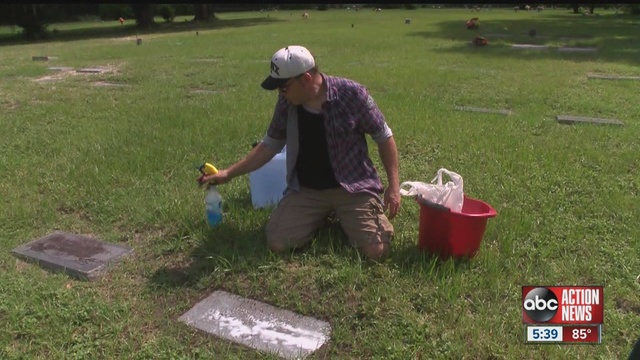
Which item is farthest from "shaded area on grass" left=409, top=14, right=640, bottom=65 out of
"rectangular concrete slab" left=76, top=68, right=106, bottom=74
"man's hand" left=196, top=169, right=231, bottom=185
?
"man's hand" left=196, top=169, right=231, bottom=185

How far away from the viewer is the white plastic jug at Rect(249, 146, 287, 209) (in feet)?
11.4

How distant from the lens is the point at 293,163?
3.07 metres

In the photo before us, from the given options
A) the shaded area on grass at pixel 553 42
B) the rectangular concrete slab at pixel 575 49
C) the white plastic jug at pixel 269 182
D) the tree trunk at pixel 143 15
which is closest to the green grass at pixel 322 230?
the white plastic jug at pixel 269 182

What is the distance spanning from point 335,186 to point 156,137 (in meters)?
2.70

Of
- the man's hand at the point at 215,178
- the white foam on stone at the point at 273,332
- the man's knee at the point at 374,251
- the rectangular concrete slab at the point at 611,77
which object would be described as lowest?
the white foam on stone at the point at 273,332

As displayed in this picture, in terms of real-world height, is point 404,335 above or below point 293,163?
below

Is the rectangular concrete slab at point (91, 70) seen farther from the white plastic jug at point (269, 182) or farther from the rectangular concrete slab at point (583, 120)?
the rectangular concrete slab at point (583, 120)

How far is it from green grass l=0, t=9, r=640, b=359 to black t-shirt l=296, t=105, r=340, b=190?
0.33 metres

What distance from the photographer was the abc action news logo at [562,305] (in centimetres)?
233

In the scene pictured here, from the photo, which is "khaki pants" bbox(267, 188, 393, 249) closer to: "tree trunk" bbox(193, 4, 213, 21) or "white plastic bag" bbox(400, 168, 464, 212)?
"white plastic bag" bbox(400, 168, 464, 212)

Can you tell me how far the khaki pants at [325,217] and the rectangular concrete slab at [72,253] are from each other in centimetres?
90

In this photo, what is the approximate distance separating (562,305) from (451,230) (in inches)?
23.9

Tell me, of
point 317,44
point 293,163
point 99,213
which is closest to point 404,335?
point 293,163

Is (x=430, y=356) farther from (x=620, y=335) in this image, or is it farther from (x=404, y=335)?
(x=620, y=335)
